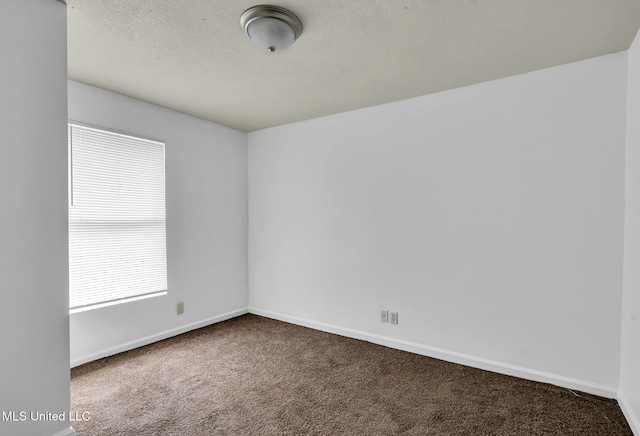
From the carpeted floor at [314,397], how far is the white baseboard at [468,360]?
0.07 metres

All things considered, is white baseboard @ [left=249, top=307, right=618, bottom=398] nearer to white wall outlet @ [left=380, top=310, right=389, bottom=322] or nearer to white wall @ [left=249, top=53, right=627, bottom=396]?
white wall @ [left=249, top=53, right=627, bottom=396]

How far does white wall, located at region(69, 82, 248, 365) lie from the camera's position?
9.66 ft

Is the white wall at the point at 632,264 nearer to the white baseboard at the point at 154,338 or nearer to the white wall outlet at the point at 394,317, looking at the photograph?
the white wall outlet at the point at 394,317

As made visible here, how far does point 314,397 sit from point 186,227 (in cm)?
229

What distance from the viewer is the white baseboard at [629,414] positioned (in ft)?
6.24

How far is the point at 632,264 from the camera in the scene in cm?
209

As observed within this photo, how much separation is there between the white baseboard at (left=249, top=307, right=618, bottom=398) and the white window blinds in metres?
1.76

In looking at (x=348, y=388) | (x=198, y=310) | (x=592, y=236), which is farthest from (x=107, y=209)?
(x=592, y=236)

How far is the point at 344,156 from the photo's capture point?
357 cm

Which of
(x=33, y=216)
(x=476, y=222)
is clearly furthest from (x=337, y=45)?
(x=33, y=216)

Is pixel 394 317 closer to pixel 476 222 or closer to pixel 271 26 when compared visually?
pixel 476 222

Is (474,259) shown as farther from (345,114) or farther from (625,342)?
(345,114)

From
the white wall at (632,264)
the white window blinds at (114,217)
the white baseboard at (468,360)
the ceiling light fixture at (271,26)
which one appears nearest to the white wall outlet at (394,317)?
the white baseboard at (468,360)

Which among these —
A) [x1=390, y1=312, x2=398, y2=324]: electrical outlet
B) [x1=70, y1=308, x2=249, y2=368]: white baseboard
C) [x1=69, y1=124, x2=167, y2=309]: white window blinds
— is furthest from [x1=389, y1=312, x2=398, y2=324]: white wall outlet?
[x1=69, y1=124, x2=167, y2=309]: white window blinds
